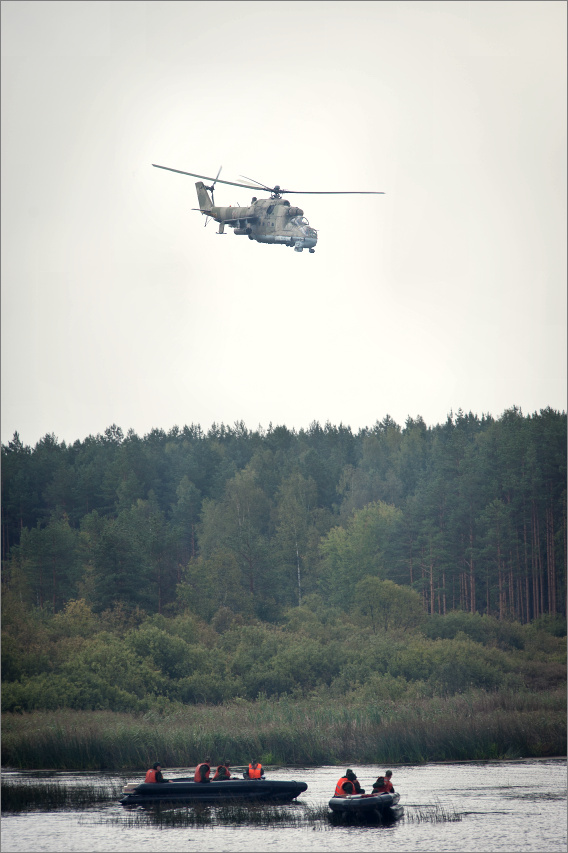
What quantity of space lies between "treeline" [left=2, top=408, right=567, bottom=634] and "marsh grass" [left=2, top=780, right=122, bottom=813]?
33.5 meters

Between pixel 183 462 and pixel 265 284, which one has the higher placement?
pixel 265 284

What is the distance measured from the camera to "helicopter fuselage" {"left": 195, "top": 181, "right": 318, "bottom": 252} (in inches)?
1628

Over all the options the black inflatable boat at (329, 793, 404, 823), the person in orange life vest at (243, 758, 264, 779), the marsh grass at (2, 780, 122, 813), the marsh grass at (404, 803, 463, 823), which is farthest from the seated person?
the marsh grass at (2, 780, 122, 813)

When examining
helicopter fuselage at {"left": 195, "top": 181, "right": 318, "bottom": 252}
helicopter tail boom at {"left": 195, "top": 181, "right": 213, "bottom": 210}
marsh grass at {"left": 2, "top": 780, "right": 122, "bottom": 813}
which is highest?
helicopter tail boom at {"left": 195, "top": 181, "right": 213, "bottom": 210}

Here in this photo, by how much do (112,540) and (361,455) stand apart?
5344 centimetres

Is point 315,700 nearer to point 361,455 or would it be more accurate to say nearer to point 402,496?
point 402,496

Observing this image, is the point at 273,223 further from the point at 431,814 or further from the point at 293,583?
the point at 293,583

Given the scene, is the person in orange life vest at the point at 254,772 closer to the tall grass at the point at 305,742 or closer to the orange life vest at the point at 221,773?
the orange life vest at the point at 221,773

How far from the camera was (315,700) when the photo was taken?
5266 centimetres

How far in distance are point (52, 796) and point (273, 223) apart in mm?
23522

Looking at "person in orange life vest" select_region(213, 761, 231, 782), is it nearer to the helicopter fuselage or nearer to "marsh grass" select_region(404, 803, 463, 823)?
"marsh grass" select_region(404, 803, 463, 823)

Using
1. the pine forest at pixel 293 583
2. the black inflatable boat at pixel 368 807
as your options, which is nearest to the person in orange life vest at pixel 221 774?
the black inflatable boat at pixel 368 807

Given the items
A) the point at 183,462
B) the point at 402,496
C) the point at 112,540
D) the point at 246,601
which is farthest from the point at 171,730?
the point at 183,462

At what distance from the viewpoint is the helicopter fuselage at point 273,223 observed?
41.3 metres
